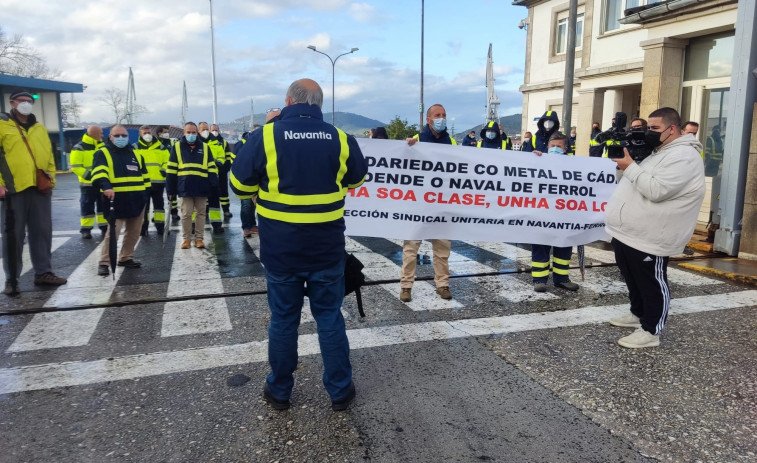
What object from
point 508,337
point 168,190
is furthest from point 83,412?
point 168,190

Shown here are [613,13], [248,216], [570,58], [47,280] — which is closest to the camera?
[47,280]

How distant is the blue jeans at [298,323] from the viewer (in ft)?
11.2

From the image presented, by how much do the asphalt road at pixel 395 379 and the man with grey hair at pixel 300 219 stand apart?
13.2 inches

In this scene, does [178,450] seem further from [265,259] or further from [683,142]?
[683,142]

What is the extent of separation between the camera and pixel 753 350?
4.46m

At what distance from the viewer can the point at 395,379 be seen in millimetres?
3945

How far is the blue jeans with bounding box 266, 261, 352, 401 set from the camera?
3.40m

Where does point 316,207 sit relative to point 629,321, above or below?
above

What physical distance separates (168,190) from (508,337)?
681 centimetres

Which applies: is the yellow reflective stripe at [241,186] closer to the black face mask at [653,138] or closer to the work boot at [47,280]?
the black face mask at [653,138]

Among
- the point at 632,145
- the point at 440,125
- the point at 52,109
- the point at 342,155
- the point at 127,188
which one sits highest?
the point at 52,109

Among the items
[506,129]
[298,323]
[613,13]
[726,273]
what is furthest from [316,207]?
[506,129]

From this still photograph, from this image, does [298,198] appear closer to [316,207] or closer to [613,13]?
[316,207]

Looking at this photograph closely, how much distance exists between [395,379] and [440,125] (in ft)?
9.79
